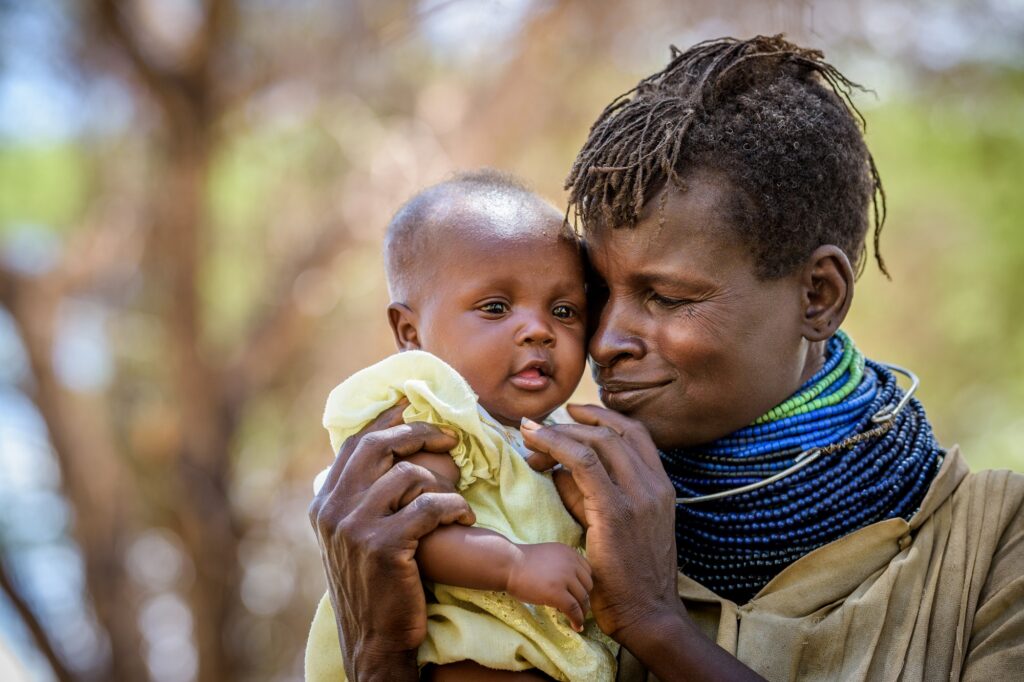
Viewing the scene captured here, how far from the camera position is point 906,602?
243 cm

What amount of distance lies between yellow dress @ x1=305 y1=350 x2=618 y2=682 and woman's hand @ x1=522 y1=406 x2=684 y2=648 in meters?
0.06

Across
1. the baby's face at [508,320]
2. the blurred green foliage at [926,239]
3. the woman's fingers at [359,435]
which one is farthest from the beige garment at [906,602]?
the blurred green foliage at [926,239]

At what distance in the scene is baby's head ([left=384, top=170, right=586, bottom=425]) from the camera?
2494 millimetres

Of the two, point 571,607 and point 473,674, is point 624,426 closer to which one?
point 571,607

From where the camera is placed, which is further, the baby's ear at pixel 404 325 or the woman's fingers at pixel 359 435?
the baby's ear at pixel 404 325

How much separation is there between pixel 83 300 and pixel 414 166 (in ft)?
11.4

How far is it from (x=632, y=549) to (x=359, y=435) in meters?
0.62

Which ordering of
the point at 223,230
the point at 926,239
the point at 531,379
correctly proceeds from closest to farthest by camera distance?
the point at 531,379 → the point at 223,230 → the point at 926,239

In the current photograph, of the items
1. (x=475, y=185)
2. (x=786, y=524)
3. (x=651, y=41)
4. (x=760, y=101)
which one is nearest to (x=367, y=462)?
(x=475, y=185)

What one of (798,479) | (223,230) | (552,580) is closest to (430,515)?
(552,580)

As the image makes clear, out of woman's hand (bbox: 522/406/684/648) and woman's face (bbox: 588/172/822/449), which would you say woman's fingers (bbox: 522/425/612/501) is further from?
woman's face (bbox: 588/172/822/449)

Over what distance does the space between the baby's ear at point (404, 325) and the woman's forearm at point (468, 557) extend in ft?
1.90

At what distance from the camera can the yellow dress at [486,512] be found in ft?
7.32

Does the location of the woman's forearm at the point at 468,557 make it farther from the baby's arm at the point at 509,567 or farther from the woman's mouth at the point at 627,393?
the woman's mouth at the point at 627,393
